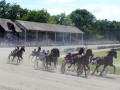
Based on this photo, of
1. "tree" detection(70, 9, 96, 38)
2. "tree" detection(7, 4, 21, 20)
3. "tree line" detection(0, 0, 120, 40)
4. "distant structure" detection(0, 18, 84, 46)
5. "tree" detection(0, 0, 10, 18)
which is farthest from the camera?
"tree" detection(70, 9, 96, 38)

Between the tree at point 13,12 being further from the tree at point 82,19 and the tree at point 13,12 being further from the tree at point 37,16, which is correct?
the tree at point 82,19

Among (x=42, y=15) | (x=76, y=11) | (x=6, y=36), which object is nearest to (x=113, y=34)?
(x=76, y=11)

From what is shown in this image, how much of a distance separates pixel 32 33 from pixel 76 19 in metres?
66.0

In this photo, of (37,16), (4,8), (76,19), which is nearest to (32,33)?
(37,16)

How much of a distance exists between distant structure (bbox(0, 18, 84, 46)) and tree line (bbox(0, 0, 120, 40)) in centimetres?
1689

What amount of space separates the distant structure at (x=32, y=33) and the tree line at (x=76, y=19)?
16.9m

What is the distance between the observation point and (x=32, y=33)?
74.6 meters

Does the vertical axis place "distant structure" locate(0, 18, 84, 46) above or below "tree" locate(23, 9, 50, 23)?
below

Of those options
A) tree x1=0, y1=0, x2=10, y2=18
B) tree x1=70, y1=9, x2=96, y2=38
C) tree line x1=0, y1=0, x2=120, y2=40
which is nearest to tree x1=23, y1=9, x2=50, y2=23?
tree line x1=0, y1=0, x2=120, y2=40

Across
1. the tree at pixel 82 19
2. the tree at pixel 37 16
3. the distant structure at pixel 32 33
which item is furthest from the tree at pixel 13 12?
the tree at pixel 82 19

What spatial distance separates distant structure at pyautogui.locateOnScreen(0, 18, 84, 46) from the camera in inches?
2623

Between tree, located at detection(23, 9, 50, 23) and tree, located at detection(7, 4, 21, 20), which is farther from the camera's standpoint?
tree, located at detection(7, 4, 21, 20)

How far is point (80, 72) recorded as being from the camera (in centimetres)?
2070

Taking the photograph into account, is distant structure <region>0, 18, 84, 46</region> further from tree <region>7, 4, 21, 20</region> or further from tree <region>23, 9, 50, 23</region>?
tree <region>7, 4, 21, 20</region>
